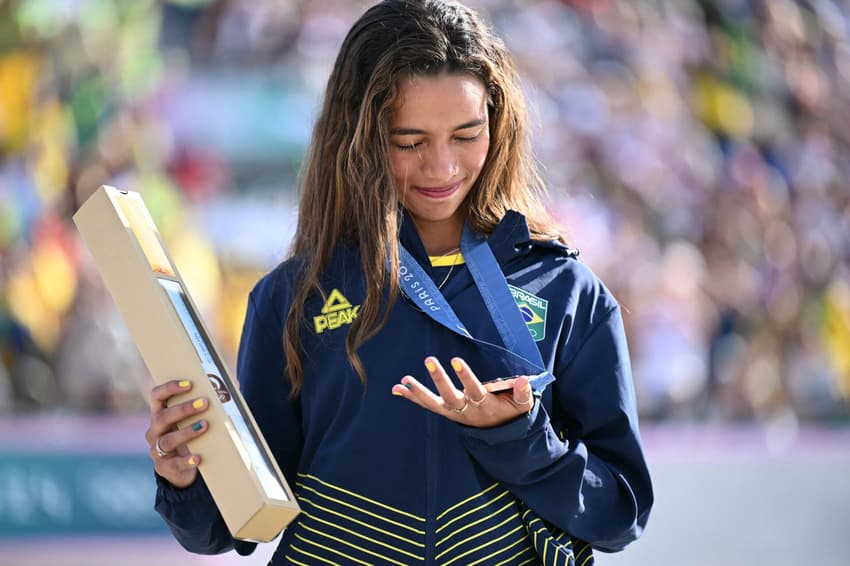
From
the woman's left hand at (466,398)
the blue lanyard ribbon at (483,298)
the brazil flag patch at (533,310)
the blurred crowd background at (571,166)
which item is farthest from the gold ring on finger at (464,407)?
the blurred crowd background at (571,166)

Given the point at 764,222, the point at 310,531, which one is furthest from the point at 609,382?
the point at 764,222

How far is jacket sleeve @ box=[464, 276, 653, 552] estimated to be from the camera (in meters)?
1.97

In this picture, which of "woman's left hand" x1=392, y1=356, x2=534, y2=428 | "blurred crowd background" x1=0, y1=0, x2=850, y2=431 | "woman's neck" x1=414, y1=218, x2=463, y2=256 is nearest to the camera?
"woman's left hand" x1=392, y1=356, x2=534, y2=428

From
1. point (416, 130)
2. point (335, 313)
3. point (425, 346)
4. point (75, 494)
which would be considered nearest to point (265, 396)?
point (335, 313)

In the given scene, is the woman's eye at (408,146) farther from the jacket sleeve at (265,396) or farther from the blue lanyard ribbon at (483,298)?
the jacket sleeve at (265,396)

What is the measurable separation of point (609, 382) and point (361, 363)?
390 millimetres

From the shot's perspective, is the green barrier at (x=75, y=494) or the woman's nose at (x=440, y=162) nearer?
the woman's nose at (x=440, y=162)

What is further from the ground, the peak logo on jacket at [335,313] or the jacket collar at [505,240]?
the jacket collar at [505,240]

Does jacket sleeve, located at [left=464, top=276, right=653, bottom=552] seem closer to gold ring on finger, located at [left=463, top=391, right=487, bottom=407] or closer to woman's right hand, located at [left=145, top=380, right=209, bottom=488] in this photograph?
gold ring on finger, located at [left=463, top=391, right=487, bottom=407]

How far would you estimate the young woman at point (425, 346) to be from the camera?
2045mm

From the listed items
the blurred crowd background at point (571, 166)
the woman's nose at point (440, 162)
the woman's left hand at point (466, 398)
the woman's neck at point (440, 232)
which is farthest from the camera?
the blurred crowd background at point (571, 166)

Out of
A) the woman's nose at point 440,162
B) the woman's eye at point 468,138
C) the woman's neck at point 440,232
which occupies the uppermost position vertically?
the woman's eye at point 468,138

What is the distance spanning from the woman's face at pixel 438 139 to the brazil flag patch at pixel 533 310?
19cm

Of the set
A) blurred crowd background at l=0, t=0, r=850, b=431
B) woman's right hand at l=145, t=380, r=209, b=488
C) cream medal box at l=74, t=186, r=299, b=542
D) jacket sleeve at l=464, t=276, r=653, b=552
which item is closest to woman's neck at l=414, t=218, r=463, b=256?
jacket sleeve at l=464, t=276, r=653, b=552
